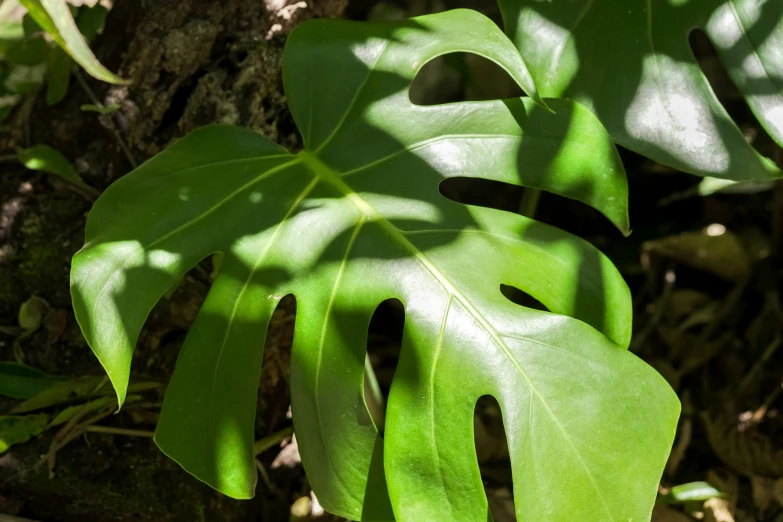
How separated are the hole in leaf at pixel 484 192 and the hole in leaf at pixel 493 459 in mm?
635


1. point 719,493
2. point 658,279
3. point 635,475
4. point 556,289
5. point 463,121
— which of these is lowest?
point 719,493

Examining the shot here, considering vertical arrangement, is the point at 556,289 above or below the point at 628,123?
below

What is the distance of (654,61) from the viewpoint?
89cm

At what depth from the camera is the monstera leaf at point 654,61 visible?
857mm

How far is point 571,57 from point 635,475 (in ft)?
1.80

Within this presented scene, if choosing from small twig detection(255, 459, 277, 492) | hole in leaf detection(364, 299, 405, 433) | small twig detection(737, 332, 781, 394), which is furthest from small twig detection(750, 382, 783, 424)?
small twig detection(255, 459, 277, 492)

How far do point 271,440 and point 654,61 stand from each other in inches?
33.9

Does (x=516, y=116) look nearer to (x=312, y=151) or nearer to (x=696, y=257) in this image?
(x=312, y=151)

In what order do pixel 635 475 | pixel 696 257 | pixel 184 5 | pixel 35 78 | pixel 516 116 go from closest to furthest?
pixel 635 475, pixel 516 116, pixel 184 5, pixel 35 78, pixel 696 257

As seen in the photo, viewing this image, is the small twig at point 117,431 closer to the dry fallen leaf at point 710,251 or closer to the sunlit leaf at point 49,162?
the sunlit leaf at point 49,162

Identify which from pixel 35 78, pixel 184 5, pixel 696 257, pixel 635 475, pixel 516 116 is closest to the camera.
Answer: pixel 635 475

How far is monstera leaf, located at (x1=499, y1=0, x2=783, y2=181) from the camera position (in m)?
0.86

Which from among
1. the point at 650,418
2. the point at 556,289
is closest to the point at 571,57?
the point at 556,289

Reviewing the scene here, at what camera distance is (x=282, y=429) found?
117cm
